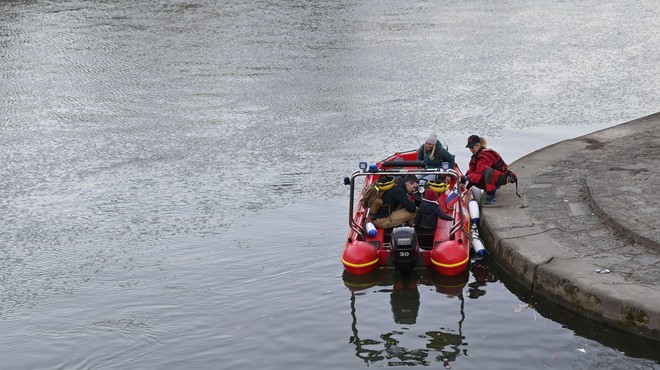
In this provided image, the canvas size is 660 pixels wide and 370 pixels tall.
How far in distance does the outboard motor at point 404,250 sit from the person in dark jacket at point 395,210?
0.86 meters

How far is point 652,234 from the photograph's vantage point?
1152 cm

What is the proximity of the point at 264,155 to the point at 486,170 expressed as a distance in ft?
16.6

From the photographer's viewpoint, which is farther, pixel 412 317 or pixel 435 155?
pixel 435 155

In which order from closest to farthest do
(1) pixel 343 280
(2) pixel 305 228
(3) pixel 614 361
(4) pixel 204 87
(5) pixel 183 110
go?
(3) pixel 614 361 < (1) pixel 343 280 < (2) pixel 305 228 < (5) pixel 183 110 < (4) pixel 204 87

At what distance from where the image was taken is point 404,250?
38.4 ft

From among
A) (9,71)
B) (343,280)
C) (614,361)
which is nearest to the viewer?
(614,361)

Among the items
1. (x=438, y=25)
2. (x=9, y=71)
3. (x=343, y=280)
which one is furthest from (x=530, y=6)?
(x=343, y=280)

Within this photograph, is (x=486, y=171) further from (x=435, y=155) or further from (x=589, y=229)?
(x=589, y=229)

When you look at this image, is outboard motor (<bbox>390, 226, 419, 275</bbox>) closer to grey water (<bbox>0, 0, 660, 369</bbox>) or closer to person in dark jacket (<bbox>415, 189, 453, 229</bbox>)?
grey water (<bbox>0, 0, 660, 369</bbox>)

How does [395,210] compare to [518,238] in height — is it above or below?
above

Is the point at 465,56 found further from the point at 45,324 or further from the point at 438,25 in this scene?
the point at 45,324

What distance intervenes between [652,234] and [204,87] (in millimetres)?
12429

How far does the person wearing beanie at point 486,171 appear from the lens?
1337 cm

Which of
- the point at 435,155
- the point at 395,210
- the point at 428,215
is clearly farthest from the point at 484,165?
the point at 395,210
